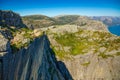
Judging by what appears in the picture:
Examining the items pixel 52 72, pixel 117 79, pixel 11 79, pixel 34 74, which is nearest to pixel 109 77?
pixel 117 79

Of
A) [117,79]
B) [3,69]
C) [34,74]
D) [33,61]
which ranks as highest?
[3,69]

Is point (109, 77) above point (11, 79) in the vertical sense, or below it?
below

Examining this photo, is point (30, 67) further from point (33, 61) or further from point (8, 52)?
point (8, 52)

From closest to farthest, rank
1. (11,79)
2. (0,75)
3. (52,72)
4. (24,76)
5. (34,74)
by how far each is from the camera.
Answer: (0,75) < (11,79) < (24,76) < (34,74) < (52,72)

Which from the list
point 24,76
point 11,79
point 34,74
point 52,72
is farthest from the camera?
point 52,72

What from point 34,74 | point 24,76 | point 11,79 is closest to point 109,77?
point 34,74

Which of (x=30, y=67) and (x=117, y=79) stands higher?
(x=30, y=67)

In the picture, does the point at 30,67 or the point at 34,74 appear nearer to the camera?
the point at 30,67

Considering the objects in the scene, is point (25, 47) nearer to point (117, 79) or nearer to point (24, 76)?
point (24, 76)

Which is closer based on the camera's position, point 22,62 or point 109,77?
point 22,62
